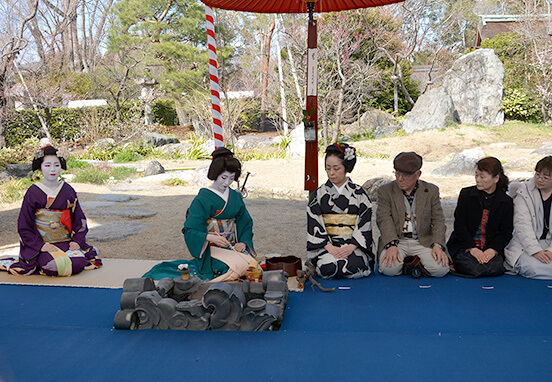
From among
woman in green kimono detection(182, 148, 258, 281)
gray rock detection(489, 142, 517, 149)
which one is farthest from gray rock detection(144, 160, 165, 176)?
gray rock detection(489, 142, 517, 149)

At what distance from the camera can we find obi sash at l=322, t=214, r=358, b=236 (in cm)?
355

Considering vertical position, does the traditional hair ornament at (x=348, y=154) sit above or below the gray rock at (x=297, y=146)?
above

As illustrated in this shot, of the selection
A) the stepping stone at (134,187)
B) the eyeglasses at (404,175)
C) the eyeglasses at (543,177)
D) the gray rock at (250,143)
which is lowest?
the stepping stone at (134,187)

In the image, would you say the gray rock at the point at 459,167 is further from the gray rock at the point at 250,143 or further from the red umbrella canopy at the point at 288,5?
the gray rock at the point at 250,143

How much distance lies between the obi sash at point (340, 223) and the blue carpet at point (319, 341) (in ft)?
1.68

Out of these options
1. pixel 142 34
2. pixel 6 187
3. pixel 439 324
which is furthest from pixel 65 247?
pixel 142 34

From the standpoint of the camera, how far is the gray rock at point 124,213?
239 inches

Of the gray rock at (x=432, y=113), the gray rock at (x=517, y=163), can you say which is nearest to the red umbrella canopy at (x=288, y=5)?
the gray rock at (x=517, y=163)

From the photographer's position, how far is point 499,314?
2764 mm

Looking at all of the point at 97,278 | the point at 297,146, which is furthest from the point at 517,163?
the point at 97,278

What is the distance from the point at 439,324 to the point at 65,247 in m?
2.76

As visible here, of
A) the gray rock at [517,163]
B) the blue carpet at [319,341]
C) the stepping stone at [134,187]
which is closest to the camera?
the blue carpet at [319,341]

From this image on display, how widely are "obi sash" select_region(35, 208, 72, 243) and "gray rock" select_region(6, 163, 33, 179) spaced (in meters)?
6.21

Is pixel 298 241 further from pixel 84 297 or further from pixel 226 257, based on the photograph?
pixel 84 297
